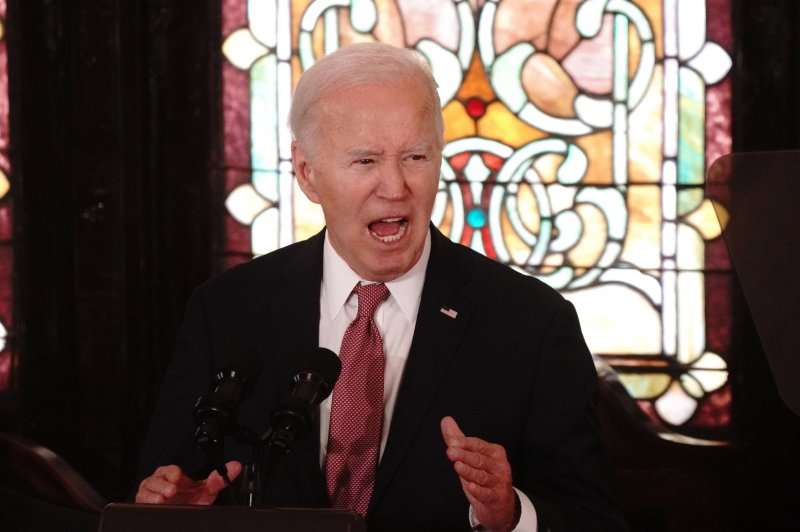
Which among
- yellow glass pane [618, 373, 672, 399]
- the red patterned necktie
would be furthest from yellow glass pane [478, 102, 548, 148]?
the red patterned necktie

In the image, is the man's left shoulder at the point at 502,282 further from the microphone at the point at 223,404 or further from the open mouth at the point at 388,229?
the microphone at the point at 223,404

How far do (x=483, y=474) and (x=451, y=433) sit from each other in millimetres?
90

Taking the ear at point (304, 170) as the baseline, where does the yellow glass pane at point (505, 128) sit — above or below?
above

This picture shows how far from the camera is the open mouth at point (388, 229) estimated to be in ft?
7.75

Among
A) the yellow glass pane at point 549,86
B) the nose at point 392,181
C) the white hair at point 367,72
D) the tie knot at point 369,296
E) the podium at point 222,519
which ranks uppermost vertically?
the yellow glass pane at point 549,86

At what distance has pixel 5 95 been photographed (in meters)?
4.10

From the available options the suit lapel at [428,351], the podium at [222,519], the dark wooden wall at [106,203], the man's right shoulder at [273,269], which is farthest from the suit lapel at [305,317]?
the dark wooden wall at [106,203]

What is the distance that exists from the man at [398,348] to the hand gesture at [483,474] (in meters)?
0.16

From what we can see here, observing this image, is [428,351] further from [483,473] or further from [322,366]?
[322,366]

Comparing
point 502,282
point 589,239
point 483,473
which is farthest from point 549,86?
point 483,473

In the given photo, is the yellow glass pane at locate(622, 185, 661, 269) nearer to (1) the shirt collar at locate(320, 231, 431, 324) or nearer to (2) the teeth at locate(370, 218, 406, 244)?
(1) the shirt collar at locate(320, 231, 431, 324)

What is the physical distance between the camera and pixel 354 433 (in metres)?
2.33

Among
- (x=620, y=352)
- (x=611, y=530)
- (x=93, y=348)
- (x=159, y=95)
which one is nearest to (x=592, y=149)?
(x=620, y=352)

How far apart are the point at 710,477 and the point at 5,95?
2501mm
